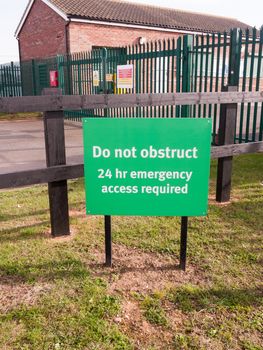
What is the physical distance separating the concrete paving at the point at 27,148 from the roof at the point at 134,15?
29.0 feet

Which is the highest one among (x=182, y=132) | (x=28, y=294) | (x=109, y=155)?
(x=182, y=132)

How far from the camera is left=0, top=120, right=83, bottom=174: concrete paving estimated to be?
7.05 meters

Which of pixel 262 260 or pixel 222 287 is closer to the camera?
pixel 222 287

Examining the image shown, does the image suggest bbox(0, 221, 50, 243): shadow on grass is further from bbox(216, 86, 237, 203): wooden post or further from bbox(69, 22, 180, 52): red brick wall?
bbox(69, 22, 180, 52): red brick wall

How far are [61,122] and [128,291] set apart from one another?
1658 mm

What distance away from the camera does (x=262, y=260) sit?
3.22m

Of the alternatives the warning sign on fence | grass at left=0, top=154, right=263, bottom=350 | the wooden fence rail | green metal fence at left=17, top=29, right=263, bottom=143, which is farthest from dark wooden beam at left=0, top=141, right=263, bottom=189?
the warning sign on fence

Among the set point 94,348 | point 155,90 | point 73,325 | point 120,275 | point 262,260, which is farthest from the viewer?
point 155,90

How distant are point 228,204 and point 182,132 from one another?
2278 millimetres

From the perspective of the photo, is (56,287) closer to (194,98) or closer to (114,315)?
(114,315)

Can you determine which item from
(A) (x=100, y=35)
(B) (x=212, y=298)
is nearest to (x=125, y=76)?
(B) (x=212, y=298)

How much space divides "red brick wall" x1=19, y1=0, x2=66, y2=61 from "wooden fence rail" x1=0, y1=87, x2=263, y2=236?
54.0ft

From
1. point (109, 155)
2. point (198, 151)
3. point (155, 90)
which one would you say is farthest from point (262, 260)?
point (155, 90)

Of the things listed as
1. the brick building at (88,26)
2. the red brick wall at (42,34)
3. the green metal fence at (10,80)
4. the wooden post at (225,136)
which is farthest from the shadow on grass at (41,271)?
the green metal fence at (10,80)
